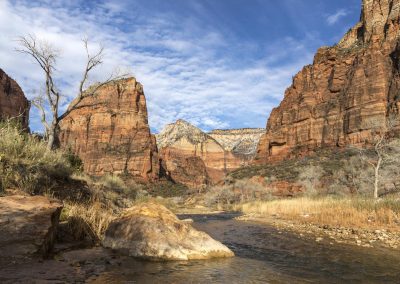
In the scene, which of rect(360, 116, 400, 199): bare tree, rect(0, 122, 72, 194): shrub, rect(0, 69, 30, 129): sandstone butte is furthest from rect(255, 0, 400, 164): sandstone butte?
rect(0, 122, 72, 194): shrub

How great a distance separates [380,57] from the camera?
97250 mm

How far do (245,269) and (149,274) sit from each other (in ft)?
7.64

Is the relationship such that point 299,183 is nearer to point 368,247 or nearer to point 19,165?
point 368,247

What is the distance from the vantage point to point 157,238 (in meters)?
8.88

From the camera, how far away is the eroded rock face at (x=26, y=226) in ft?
21.7

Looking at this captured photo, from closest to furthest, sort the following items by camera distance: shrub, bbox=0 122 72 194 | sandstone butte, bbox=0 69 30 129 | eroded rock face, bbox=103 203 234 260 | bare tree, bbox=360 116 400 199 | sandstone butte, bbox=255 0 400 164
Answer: eroded rock face, bbox=103 203 234 260 < shrub, bbox=0 122 72 194 < bare tree, bbox=360 116 400 199 < sandstone butte, bbox=255 0 400 164 < sandstone butte, bbox=0 69 30 129

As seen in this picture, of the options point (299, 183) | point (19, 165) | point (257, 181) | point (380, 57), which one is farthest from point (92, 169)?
point (19, 165)

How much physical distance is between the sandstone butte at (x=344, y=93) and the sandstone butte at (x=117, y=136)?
1871 inches

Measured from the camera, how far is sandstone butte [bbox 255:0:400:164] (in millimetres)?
93062

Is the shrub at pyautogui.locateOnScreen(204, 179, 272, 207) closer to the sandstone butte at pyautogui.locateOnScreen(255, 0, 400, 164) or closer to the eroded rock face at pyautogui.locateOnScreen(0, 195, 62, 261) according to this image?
the sandstone butte at pyautogui.locateOnScreen(255, 0, 400, 164)

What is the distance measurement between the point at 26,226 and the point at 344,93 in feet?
364

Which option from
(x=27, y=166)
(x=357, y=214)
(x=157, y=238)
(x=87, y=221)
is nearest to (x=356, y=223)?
(x=357, y=214)

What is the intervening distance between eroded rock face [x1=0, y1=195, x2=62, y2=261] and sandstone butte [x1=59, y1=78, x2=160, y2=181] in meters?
127

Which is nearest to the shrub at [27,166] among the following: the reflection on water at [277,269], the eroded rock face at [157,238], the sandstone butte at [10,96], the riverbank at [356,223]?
the eroded rock face at [157,238]
